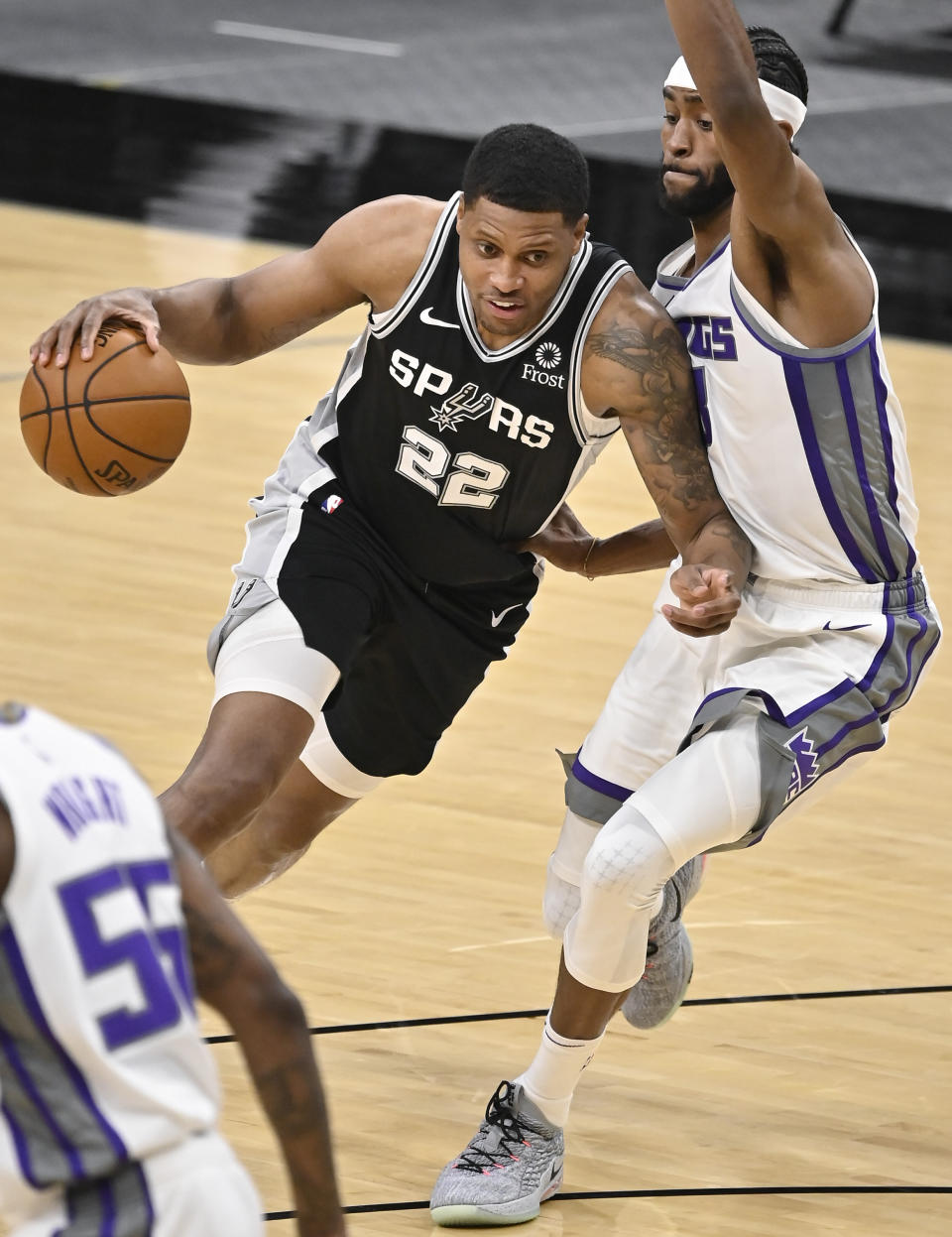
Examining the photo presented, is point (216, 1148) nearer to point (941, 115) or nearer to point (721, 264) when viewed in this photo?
point (721, 264)

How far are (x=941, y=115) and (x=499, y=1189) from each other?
14318 mm

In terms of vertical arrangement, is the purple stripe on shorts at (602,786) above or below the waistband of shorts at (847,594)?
below

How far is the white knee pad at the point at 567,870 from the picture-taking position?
4020 millimetres

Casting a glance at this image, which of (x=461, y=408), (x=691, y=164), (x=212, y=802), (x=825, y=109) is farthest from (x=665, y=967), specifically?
(x=825, y=109)

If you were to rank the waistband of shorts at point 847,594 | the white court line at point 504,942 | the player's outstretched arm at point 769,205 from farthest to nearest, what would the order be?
the white court line at point 504,942 < the waistband of shorts at point 847,594 < the player's outstretched arm at point 769,205

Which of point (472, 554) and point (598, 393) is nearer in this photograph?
point (598, 393)

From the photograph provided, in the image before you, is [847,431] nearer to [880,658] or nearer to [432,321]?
[880,658]

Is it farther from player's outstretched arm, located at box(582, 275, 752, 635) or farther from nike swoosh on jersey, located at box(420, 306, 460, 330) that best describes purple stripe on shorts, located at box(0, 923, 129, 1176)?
nike swoosh on jersey, located at box(420, 306, 460, 330)

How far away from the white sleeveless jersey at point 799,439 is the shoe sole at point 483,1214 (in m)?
1.28

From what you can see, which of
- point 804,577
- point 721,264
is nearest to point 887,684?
point 804,577

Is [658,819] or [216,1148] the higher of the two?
[216,1148]

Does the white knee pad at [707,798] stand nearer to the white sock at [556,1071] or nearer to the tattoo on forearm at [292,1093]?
the white sock at [556,1071]

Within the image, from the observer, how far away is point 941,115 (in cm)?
1638

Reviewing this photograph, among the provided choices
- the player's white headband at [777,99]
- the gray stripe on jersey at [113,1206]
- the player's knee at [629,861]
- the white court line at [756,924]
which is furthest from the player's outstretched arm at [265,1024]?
the white court line at [756,924]
